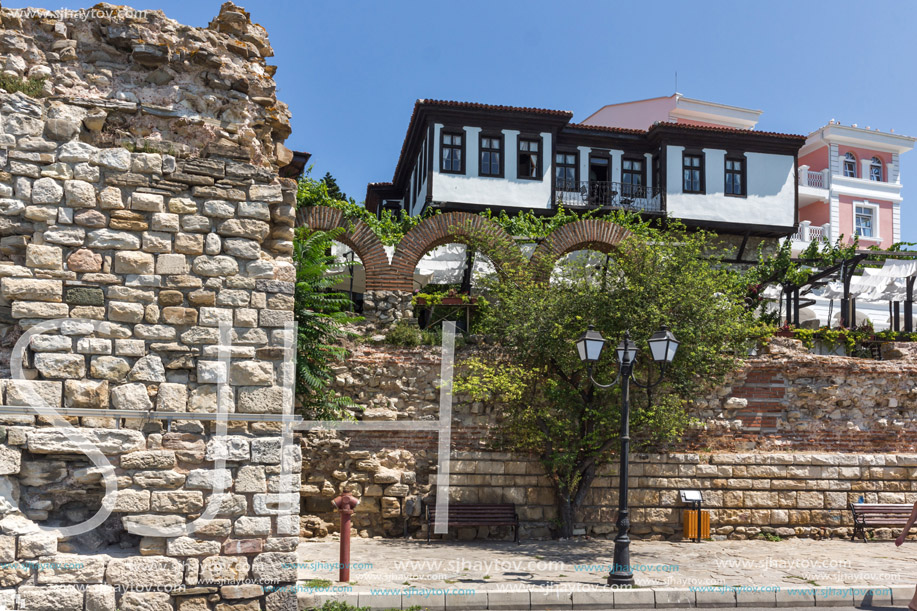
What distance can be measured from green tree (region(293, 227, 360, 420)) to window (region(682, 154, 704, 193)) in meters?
13.7

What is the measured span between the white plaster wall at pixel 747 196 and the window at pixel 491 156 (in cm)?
500

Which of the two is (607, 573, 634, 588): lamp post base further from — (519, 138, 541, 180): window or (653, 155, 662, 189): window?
(653, 155, 662, 189): window

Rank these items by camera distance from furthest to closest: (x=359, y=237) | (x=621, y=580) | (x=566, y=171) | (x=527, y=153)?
(x=566, y=171) < (x=527, y=153) < (x=359, y=237) < (x=621, y=580)

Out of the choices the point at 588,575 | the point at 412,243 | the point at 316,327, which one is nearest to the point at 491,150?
the point at 412,243

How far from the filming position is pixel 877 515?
12.2m

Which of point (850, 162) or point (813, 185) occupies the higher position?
point (850, 162)

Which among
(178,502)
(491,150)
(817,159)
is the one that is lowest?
(178,502)

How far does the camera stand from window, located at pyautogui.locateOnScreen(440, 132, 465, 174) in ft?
65.4

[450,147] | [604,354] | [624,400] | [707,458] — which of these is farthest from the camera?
[450,147]

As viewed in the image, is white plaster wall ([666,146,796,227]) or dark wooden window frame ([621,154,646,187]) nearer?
white plaster wall ([666,146,796,227])

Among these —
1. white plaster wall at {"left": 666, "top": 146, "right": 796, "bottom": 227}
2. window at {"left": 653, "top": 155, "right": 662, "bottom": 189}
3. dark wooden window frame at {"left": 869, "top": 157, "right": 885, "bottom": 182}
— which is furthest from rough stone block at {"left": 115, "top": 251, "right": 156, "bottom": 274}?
dark wooden window frame at {"left": 869, "top": 157, "right": 885, "bottom": 182}

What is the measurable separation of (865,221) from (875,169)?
8.00ft

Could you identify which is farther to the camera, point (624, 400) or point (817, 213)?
point (817, 213)

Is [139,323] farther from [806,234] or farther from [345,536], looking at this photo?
[806,234]
